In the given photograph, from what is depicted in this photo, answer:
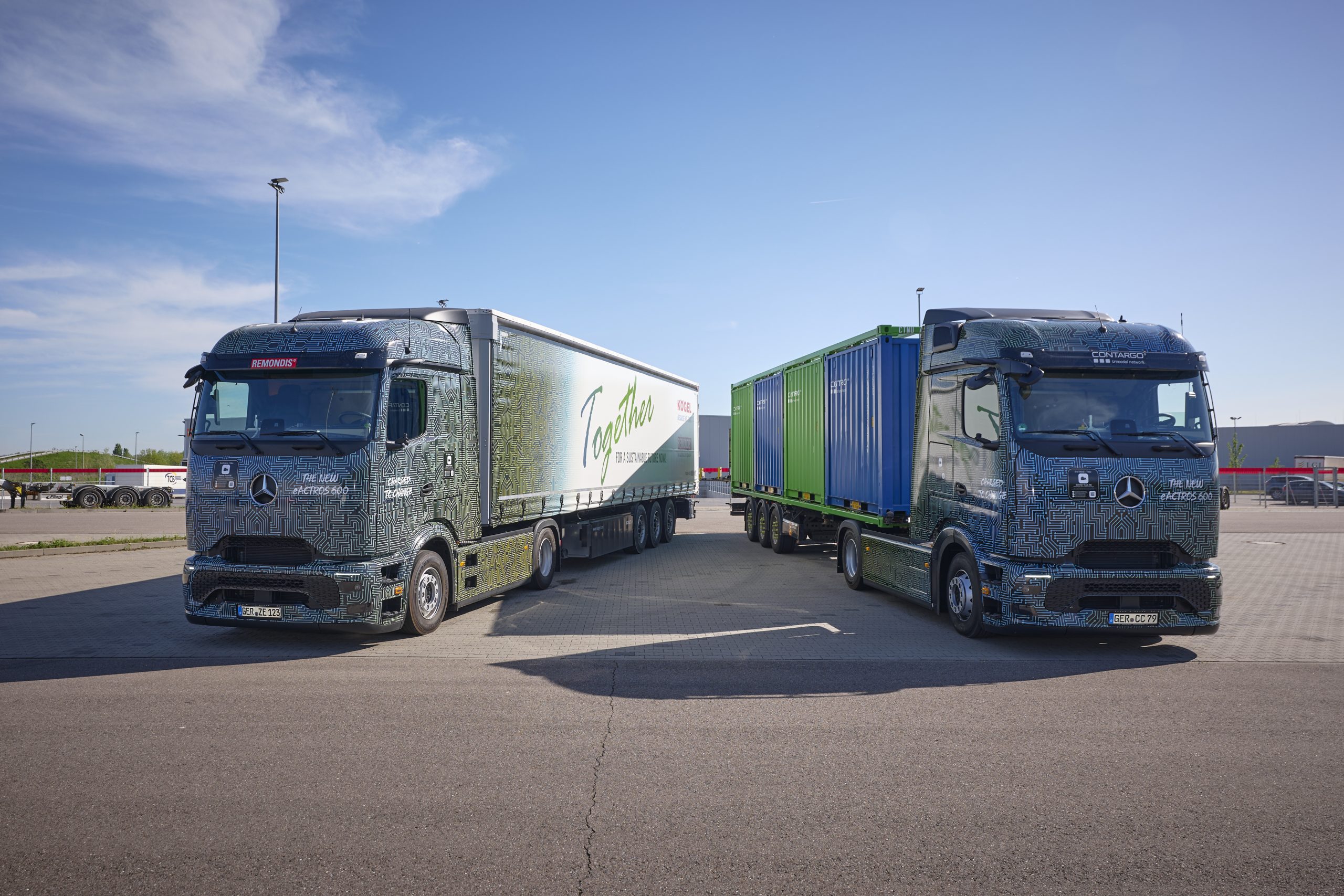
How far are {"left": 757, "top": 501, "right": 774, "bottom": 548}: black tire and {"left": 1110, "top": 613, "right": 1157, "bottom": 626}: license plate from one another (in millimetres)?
10096

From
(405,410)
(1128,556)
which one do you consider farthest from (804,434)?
(405,410)

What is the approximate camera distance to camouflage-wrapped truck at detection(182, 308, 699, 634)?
314 inches

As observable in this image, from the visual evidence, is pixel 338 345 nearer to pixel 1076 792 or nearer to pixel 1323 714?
pixel 1076 792

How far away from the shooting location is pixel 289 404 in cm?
834

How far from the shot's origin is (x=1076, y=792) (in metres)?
4.55

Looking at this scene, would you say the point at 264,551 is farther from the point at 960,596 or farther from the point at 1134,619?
the point at 1134,619

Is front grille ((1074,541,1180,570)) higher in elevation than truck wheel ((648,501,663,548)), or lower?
higher

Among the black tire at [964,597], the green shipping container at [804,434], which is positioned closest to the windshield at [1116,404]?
the black tire at [964,597]

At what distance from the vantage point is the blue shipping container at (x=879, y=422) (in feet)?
35.7

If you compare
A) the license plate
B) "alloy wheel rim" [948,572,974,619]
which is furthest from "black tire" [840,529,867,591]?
the license plate

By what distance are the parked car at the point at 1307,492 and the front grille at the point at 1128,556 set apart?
1394 inches

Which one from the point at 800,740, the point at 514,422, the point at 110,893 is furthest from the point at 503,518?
the point at 110,893

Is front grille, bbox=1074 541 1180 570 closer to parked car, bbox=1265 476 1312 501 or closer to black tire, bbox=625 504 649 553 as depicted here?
→ black tire, bbox=625 504 649 553

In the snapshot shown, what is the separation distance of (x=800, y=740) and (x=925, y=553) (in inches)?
196
